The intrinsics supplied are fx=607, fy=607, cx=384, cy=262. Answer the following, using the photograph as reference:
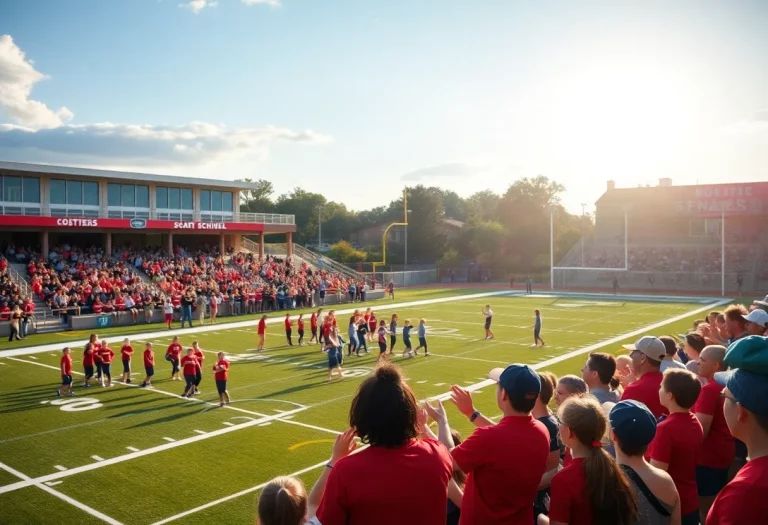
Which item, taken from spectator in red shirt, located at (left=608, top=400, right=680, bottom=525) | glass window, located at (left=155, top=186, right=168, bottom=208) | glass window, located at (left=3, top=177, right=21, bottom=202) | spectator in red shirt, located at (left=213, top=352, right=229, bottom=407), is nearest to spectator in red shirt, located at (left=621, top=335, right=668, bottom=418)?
spectator in red shirt, located at (left=608, top=400, right=680, bottom=525)

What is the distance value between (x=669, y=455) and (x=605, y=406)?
0.70m

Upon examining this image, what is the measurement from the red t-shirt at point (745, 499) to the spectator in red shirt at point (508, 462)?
1148 mm

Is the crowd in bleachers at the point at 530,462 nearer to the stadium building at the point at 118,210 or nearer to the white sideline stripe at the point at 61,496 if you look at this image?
the white sideline stripe at the point at 61,496

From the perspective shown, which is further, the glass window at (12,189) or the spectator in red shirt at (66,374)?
the glass window at (12,189)

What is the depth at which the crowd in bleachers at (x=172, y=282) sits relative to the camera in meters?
30.1

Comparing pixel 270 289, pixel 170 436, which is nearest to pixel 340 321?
pixel 270 289

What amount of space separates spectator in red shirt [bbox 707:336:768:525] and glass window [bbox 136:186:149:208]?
1645 inches

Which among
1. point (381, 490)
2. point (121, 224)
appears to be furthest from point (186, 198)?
point (381, 490)

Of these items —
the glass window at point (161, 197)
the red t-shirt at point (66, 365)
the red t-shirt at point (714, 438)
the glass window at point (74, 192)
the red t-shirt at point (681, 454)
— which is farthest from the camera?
the glass window at point (161, 197)

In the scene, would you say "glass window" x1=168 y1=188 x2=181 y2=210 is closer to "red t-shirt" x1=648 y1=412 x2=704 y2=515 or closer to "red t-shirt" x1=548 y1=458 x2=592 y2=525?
"red t-shirt" x1=648 y1=412 x2=704 y2=515

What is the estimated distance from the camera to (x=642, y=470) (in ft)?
12.3

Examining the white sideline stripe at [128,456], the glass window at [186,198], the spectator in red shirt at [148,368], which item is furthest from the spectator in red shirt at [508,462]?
the glass window at [186,198]

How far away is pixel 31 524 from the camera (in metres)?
8.27

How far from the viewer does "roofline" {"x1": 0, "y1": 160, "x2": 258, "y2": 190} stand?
34.4 m
